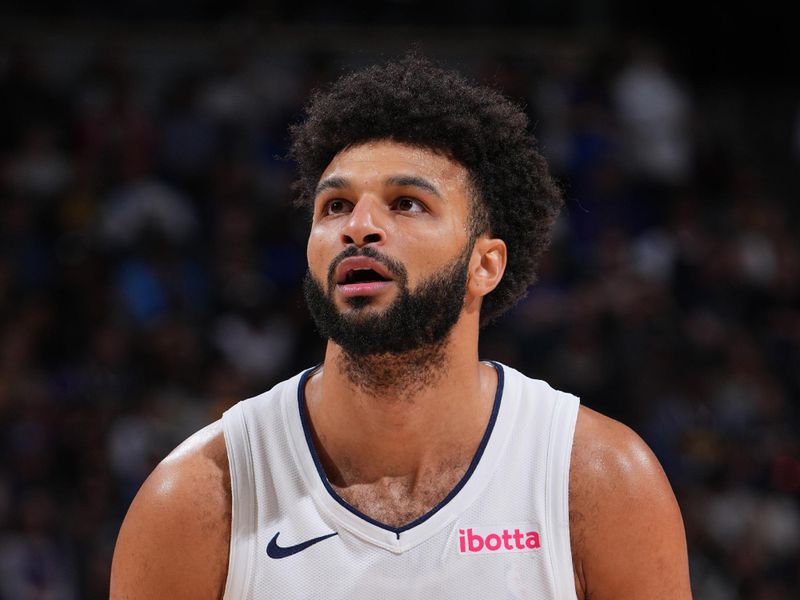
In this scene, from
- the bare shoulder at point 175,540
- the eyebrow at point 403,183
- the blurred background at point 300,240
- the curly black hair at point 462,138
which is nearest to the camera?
the bare shoulder at point 175,540

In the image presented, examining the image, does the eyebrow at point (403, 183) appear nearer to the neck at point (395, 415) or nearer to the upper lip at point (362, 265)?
the upper lip at point (362, 265)

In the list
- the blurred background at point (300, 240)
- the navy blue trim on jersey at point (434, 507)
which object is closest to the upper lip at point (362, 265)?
the navy blue trim on jersey at point (434, 507)

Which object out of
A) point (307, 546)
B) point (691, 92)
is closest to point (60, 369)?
point (307, 546)

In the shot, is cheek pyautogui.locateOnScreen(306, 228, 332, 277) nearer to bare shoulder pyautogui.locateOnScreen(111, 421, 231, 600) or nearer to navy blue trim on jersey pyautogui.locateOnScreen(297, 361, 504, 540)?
navy blue trim on jersey pyautogui.locateOnScreen(297, 361, 504, 540)

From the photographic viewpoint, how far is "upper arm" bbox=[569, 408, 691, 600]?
9.89ft

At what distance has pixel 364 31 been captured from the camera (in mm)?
10023

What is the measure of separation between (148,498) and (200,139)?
604cm

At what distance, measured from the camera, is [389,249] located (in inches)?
117

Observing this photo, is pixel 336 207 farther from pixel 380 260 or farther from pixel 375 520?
pixel 375 520

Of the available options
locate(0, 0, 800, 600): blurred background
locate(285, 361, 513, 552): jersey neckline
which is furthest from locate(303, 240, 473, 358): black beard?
locate(0, 0, 800, 600): blurred background

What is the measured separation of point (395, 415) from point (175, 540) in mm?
646

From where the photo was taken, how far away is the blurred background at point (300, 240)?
23.6 feet

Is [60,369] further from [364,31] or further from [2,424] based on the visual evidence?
[364,31]

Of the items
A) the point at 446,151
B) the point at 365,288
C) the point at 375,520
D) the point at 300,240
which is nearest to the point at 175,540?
the point at 375,520
